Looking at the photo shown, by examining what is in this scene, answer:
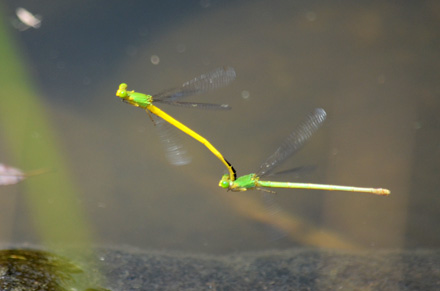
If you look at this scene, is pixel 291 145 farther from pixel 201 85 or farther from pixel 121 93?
pixel 121 93

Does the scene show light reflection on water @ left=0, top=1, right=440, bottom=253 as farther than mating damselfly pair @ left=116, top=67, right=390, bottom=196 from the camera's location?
Yes

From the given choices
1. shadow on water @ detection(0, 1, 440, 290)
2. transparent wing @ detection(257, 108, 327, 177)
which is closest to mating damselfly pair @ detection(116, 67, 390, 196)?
transparent wing @ detection(257, 108, 327, 177)

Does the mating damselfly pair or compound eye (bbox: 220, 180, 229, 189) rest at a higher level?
the mating damselfly pair

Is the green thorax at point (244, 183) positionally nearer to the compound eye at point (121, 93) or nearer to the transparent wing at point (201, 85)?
the transparent wing at point (201, 85)

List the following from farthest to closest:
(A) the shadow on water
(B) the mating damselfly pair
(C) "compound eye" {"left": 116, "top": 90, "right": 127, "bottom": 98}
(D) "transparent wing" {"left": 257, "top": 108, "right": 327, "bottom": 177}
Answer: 1. (A) the shadow on water
2. (D) "transparent wing" {"left": 257, "top": 108, "right": 327, "bottom": 177}
3. (B) the mating damselfly pair
4. (C) "compound eye" {"left": 116, "top": 90, "right": 127, "bottom": 98}

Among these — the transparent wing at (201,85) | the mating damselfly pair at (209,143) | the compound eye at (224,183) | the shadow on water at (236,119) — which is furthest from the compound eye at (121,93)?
the shadow on water at (236,119)

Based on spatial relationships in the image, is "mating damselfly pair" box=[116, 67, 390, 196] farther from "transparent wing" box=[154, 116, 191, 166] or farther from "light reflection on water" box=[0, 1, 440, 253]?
"light reflection on water" box=[0, 1, 440, 253]

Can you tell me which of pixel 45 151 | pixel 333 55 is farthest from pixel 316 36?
pixel 45 151

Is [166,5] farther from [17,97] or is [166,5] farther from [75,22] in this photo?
[17,97]
